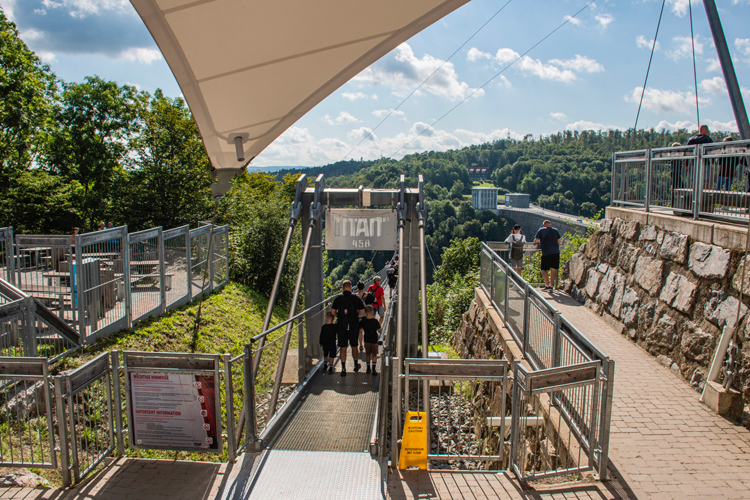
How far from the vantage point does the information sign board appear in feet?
14.2

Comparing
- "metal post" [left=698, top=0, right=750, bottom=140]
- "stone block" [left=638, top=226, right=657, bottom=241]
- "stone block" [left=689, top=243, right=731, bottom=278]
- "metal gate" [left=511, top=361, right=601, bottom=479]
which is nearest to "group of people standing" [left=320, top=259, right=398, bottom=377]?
"metal gate" [left=511, top=361, right=601, bottom=479]

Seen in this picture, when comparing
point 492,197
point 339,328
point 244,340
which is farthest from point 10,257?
point 492,197

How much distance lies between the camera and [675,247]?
22.9 feet

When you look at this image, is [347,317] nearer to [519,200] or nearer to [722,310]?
[722,310]

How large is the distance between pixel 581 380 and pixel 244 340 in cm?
969

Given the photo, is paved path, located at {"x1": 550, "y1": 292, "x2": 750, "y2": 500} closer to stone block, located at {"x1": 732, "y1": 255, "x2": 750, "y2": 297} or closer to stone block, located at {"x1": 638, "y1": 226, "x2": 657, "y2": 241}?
stone block, located at {"x1": 732, "y1": 255, "x2": 750, "y2": 297}

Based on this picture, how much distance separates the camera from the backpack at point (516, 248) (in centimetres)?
1089

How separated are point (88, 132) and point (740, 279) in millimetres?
36430

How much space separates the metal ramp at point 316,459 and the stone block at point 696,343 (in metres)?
4.00

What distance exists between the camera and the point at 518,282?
23.4 feet

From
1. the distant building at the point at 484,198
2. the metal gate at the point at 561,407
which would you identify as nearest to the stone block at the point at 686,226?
the metal gate at the point at 561,407

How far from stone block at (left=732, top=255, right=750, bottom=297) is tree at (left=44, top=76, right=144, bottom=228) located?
33.7 meters

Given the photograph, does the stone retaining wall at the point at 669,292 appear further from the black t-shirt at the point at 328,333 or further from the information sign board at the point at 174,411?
the information sign board at the point at 174,411

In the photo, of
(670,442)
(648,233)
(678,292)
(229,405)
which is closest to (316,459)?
(229,405)
